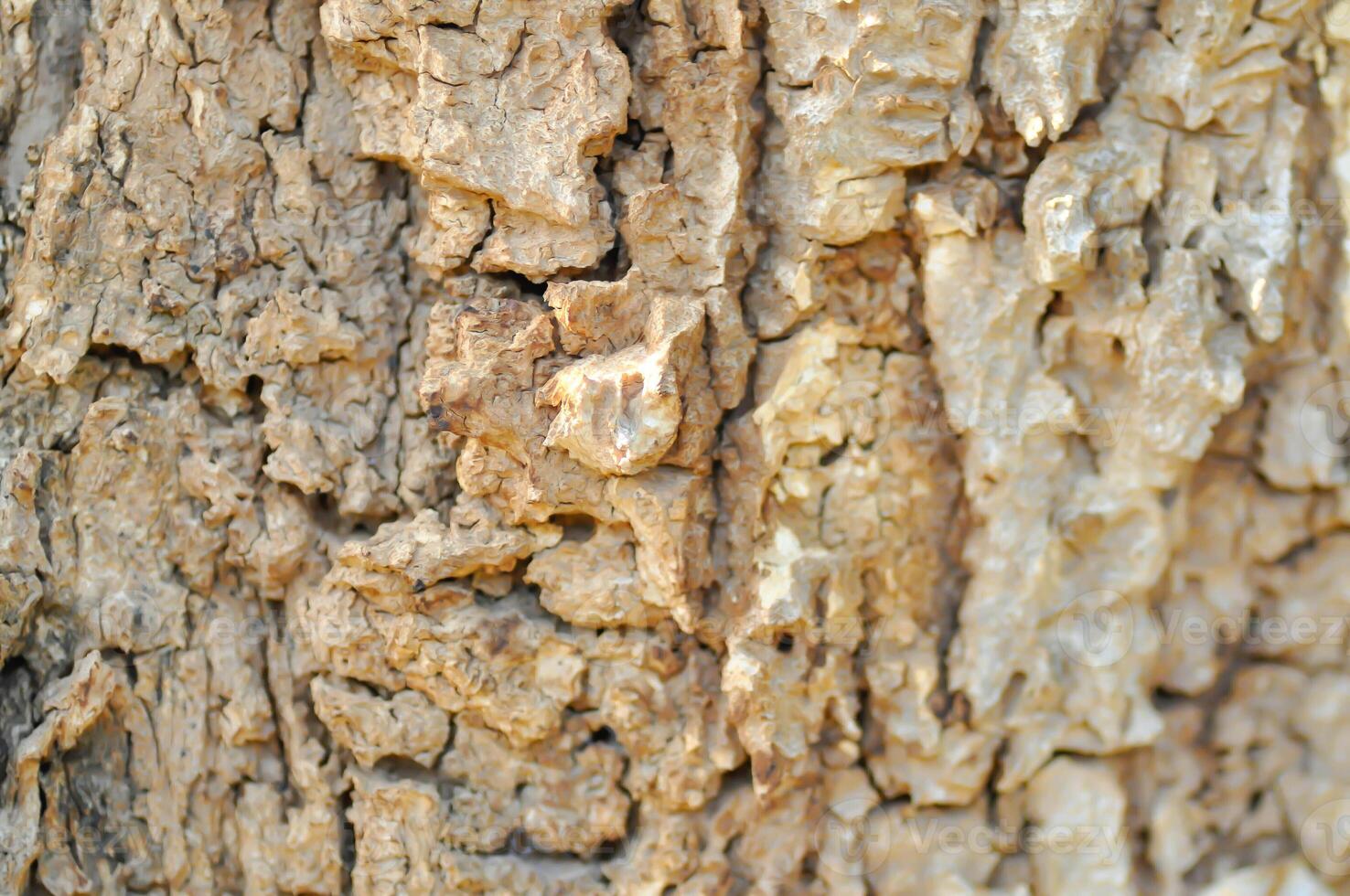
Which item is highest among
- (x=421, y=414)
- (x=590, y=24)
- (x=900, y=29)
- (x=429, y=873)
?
(x=900, y=29)

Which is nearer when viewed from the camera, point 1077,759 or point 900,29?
point 900,29

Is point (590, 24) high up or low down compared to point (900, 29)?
down

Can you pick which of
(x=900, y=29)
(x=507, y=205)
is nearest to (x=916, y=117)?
(x=900, y=29)

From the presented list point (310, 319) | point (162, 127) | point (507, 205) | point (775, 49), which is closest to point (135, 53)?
point (162, 127)

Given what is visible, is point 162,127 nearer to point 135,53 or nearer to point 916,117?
point 135,53

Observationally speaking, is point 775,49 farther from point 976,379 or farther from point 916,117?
point 976,379

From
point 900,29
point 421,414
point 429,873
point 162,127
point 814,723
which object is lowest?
point 429,873
